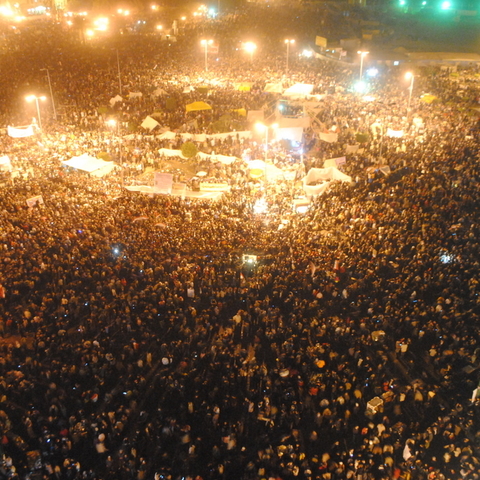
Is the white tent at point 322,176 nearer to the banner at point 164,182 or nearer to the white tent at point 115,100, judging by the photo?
the banner at point 164,182

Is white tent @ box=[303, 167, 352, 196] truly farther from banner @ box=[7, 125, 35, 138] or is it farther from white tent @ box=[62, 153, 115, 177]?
banner @ box=[7, 125, 35, 138]

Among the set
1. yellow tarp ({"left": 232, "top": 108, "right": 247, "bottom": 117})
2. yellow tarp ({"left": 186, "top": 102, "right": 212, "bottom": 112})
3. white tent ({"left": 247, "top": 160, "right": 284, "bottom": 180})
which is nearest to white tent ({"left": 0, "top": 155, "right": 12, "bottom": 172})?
white tent ({"left": 247, "top": 160, "right": 284, "bottom": 180})

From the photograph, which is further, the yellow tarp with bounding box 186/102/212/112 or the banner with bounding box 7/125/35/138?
the yellow tarp with bounding box 186/102/212/112

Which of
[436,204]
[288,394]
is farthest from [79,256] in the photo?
[436,204]

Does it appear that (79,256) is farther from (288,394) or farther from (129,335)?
(288,394)

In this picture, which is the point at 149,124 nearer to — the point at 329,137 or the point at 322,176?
the point at 329,137
